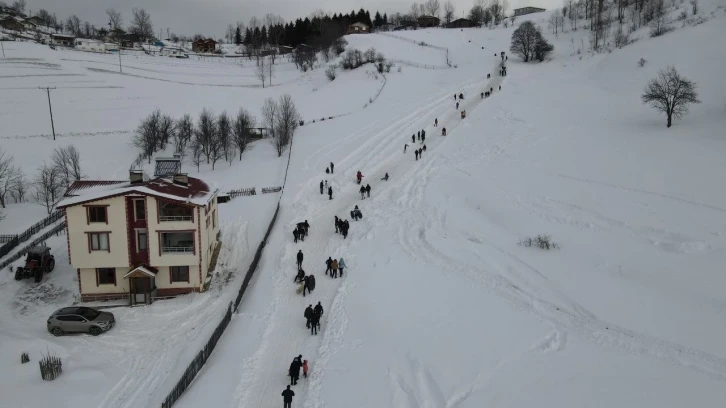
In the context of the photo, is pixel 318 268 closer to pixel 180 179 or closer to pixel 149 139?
pixel 180 179

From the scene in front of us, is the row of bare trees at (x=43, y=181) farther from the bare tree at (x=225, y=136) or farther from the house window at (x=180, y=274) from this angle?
the house window at (x=180, y=274)

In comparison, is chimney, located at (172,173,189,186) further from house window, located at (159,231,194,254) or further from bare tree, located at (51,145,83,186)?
bare tree, located at (51,145,83,186)

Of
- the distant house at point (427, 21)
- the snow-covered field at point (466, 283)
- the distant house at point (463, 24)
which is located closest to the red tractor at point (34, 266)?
the snow-covered field at point (466, 283)

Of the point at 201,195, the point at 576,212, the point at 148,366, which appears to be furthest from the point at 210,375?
the point at 576,212

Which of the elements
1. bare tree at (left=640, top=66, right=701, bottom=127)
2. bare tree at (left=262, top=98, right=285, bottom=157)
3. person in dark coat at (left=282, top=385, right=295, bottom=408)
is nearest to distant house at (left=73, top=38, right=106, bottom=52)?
bare tree at (left=262, top=98, right=285, bottom=157)

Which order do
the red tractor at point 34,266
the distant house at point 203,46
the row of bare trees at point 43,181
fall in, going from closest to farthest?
the red tractor at point 34,266
the row of bare trees at point 43,181
the distant house at point 203,46

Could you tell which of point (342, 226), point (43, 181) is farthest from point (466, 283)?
point (43, 181)
